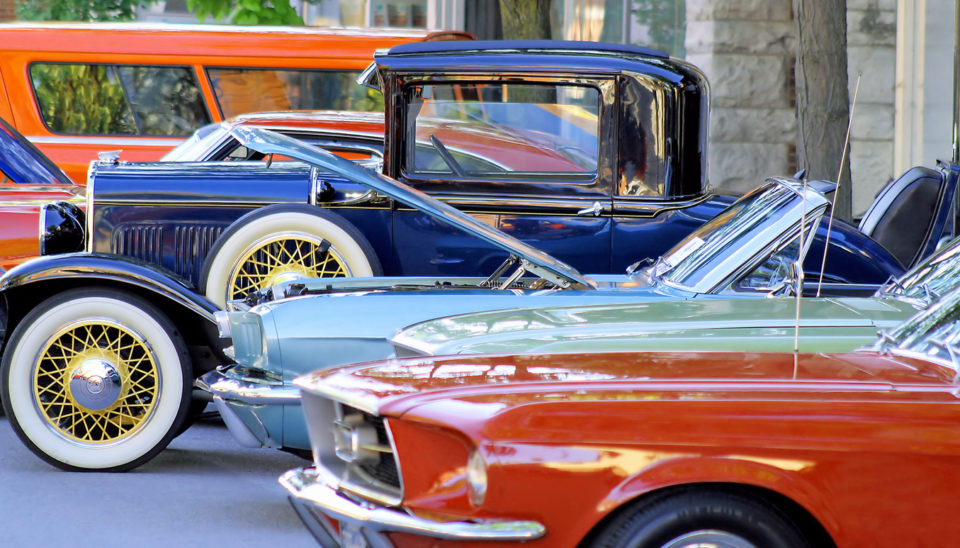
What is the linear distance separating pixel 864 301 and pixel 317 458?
2271 mm

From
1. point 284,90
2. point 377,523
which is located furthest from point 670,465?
point 284,90

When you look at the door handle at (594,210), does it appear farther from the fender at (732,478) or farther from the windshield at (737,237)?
the fender at (732,478)

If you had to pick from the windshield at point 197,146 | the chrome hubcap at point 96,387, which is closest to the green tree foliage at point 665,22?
the windshield at point 197,146

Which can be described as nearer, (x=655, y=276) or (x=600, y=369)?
(x=600, y=369)

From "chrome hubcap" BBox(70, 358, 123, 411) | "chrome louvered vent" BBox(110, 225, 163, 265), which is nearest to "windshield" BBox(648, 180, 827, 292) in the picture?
"chrome hubcap" BBox(70, 358, 123, 411)

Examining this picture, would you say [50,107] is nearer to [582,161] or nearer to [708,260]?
[582,161]

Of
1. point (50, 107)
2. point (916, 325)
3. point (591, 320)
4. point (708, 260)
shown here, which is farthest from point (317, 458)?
point (50, 107)

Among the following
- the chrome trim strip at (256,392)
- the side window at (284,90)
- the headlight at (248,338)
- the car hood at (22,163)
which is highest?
the side window at (284,90)

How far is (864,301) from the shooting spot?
4594 millimetres

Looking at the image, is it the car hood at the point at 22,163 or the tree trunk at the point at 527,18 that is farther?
the tree trunk at the point at 527,18

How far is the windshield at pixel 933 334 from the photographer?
3.46 meters

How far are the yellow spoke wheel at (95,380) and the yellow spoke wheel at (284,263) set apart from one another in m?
0.62

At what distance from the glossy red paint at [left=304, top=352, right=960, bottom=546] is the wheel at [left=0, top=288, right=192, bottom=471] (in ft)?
8.25

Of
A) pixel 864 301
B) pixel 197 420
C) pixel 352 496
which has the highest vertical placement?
pixel 864 301
